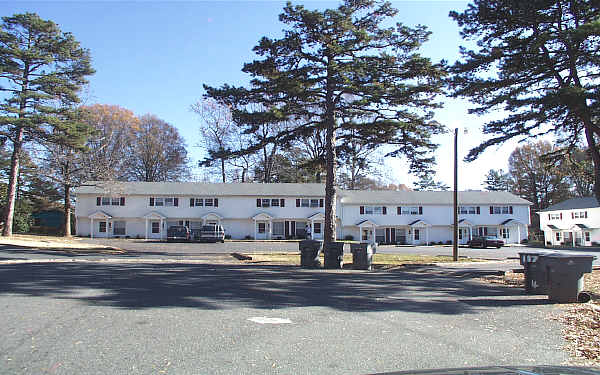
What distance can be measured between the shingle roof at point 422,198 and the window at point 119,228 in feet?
79.2

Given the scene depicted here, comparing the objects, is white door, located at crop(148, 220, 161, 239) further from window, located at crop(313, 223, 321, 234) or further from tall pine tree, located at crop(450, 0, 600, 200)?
tall pine tree, located at crop(450, 0, 600, 200)

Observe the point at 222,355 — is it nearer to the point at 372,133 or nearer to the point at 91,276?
the point at 91,276

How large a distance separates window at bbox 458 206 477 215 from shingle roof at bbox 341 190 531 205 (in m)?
0.62

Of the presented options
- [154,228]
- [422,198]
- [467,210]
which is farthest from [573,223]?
[154,228]

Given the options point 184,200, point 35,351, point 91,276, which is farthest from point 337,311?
point 184,200

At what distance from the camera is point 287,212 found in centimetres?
5066

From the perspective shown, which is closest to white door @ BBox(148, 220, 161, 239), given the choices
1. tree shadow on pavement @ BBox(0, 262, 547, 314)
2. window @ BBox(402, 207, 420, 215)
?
window @ BBox(402, 207, 420, 215)

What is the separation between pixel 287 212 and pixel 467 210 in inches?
854

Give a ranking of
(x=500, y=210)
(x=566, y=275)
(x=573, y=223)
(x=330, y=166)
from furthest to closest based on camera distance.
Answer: (x=573, y=223) → (x=500, y=210) → (x=330, y=166) → (x=566, y=275)

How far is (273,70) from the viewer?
2188 cm

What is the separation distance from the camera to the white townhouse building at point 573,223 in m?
53.7

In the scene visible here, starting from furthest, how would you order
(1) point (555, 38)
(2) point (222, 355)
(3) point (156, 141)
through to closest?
1. (3) point (156, 141)
2. (1) point (555, 38)
3. (2) point (222, 355)

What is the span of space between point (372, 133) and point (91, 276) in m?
14.8

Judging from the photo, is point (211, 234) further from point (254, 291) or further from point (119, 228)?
point (254, 291)
